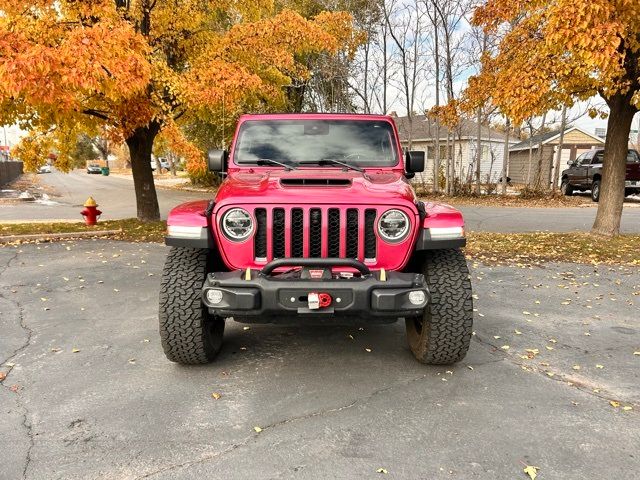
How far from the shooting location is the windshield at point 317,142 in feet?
14.1

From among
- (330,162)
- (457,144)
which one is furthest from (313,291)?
(457,144)

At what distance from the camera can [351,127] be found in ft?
14.6

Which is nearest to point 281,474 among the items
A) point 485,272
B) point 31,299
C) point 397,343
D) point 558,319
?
point 397,343

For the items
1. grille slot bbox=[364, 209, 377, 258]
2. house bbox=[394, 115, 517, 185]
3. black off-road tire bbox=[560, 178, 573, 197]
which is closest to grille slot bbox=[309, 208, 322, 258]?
grille slot bbox=[364, 209, 377, 258]

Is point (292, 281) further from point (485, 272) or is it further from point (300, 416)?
point (485, 272)

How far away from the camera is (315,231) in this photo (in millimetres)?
3211

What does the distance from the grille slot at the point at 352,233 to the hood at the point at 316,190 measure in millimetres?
74

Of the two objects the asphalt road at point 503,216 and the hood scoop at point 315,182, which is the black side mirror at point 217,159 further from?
the asphalt road at point 503,216

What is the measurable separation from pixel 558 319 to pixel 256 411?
3.27 metres

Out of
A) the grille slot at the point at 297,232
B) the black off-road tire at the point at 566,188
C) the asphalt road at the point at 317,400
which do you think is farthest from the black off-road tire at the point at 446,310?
the black off-road tire at the point at 566,188

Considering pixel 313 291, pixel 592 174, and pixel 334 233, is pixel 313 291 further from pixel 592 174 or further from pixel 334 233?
pixel 592 174

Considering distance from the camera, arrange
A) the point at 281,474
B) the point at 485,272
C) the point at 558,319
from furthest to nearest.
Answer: the point at 485,272, the point at 558,319, the point at 281,474

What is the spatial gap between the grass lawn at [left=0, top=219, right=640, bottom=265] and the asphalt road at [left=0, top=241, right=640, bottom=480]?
2666 millimetres

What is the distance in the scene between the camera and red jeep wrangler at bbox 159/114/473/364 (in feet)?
9.82
